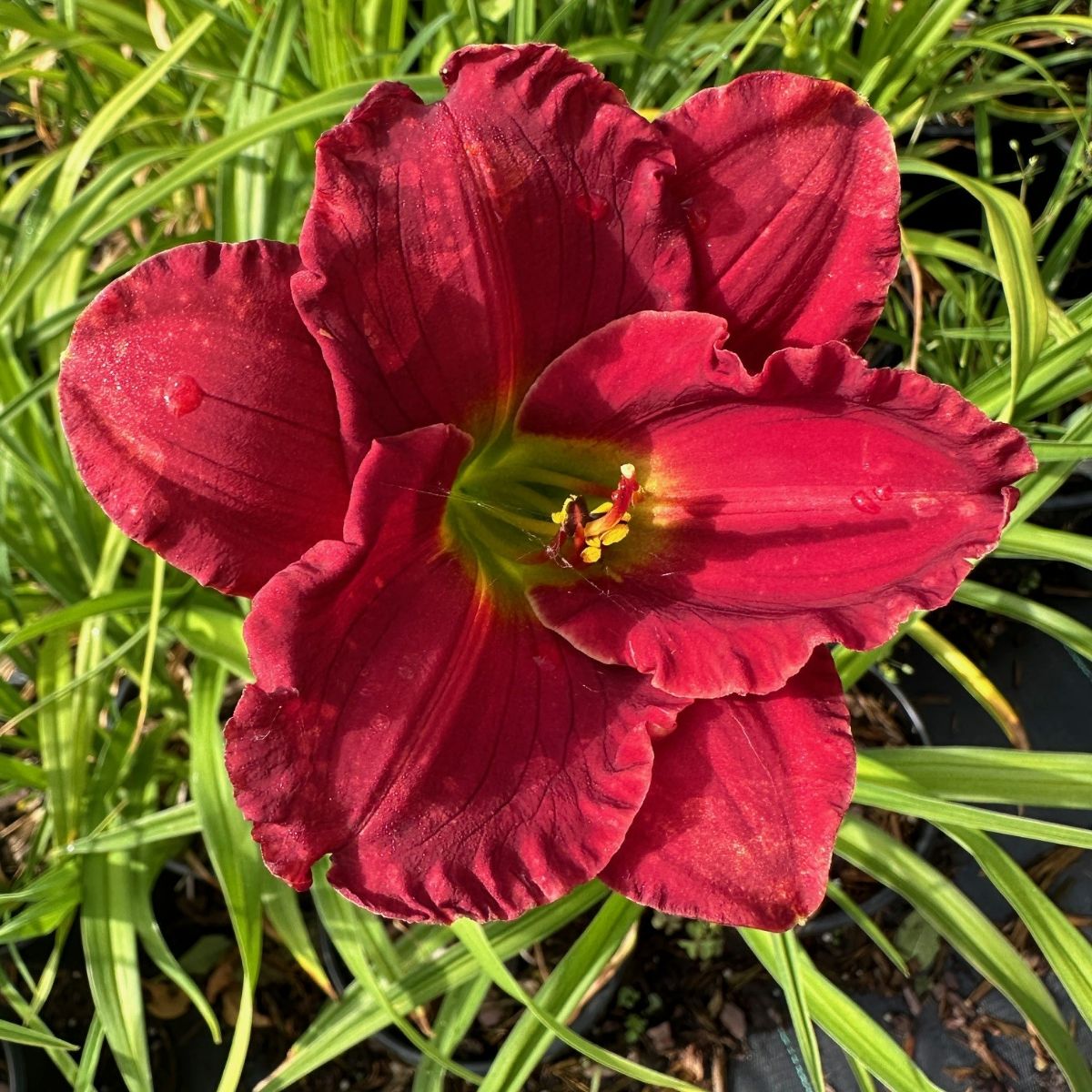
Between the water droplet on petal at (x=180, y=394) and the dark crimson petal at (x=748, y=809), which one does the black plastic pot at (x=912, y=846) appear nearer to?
the dark crimson petal at (x=748, y=809)

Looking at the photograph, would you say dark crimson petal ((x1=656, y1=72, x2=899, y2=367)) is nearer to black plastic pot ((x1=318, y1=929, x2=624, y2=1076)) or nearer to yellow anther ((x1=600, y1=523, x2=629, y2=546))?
yellow anther ((x1=600, y1=523, x2=629, y2=546))

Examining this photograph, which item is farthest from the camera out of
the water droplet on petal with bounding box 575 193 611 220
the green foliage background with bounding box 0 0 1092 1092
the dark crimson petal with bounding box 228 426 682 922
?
the green foliage background with bounding box 0 0 1092 1092

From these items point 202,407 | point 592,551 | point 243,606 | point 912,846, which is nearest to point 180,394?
point 202,407

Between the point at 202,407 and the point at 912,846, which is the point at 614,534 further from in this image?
the point at 912,846

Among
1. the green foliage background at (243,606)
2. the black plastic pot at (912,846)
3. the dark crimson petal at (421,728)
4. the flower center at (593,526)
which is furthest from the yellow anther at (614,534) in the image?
the black plastic pot at (912,846)

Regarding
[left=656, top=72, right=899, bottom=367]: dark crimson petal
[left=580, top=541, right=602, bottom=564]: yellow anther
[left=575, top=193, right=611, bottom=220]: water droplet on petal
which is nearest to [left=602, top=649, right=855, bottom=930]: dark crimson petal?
[left=580, top=541, right=602, bottom=564]: yellow anther
